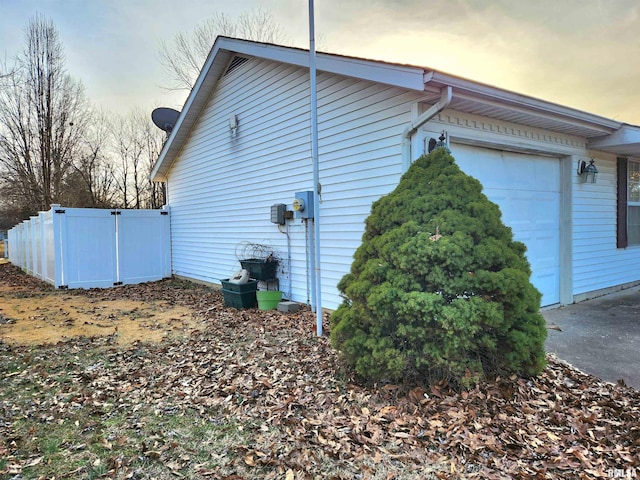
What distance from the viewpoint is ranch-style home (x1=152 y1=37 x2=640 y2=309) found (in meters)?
4.83

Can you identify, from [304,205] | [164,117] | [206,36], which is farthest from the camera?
[206,36]

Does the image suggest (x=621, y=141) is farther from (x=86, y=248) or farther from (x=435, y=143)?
(x=86, y=248)

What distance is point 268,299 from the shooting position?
6762 millimetres

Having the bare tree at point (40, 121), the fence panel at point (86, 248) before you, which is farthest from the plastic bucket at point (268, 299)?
the bare tree at point (40, 121)

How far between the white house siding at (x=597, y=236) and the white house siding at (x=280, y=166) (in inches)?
147

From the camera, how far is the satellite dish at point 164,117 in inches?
429

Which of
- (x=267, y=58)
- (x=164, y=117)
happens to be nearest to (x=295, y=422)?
(x=267, y=58)

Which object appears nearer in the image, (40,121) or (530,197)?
(530,197)

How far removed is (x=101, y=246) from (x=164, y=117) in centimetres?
389

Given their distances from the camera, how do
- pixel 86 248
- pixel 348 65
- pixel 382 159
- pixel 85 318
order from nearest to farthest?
pixel 348 65 < pixel 382 159 < pixel 85 318 < pixel 86 248

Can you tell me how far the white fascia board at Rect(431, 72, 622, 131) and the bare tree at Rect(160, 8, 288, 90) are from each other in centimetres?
1390

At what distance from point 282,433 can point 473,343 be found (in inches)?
61.0

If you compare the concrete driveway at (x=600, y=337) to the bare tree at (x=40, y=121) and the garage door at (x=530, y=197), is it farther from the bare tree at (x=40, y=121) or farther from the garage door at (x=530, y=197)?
the bare tree at (x=40, y=121)

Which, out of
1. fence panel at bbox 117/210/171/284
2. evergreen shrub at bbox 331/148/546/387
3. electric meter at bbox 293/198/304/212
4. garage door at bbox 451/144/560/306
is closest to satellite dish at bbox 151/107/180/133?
fence panel at bbox 117/210/171/284
